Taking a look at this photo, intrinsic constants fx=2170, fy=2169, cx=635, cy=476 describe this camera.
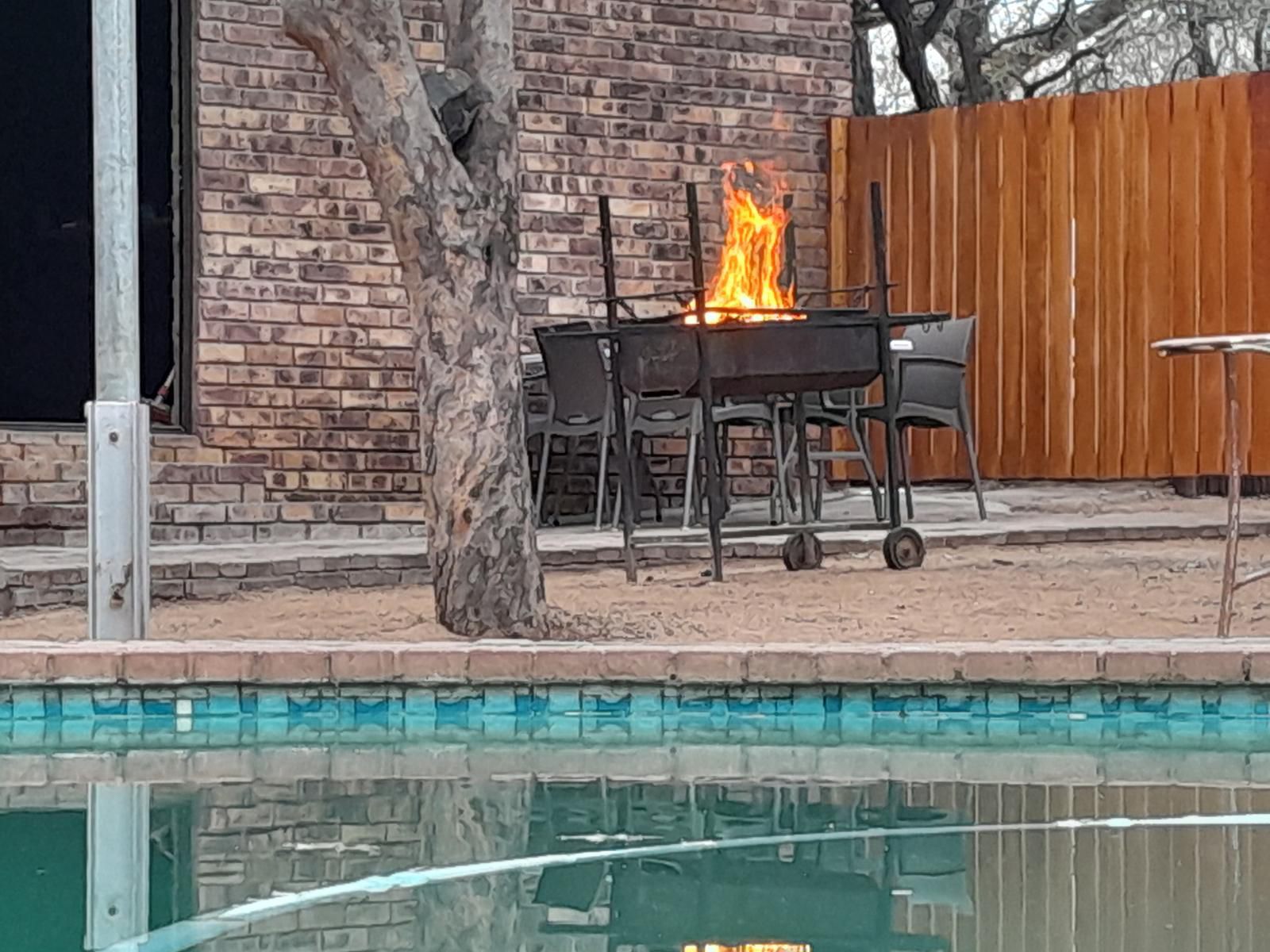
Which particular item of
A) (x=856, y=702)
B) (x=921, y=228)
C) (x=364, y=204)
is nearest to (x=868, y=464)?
(x=364, y=204)

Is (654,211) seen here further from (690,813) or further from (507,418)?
(690,813)

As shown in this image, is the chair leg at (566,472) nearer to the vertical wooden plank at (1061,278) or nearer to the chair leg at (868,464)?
the chair leg at (868,464)

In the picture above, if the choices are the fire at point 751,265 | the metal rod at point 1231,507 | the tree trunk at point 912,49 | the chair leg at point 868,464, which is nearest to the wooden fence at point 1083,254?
the chair leg at point 868,464

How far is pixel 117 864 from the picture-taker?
324 centimetres

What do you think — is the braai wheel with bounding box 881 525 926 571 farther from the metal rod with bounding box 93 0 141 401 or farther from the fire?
the metal rod with bounding box 93 0 141 401

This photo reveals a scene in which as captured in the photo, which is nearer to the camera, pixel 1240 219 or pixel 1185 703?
pixel 1185 703

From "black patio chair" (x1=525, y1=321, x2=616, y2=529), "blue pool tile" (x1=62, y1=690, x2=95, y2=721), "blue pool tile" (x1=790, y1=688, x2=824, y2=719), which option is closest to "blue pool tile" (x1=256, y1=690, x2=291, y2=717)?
"blue pool tile" (x1=62, y1=690, x2=95, y2=721)

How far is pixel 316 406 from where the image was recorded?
857 cm

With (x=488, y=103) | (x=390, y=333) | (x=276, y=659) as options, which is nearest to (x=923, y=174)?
(x=390, y=333)

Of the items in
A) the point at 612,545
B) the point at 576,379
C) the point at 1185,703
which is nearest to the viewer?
the point at 1185,703

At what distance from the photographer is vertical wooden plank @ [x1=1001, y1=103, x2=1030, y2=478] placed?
32.1 ft

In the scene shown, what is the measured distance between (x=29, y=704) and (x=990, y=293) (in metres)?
6.07

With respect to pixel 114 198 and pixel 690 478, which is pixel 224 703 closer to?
pixel 114 198

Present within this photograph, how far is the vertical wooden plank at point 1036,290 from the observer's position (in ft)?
31.9
